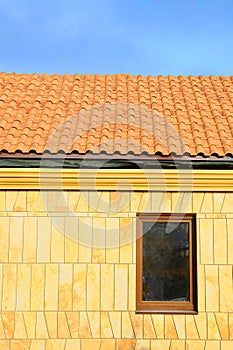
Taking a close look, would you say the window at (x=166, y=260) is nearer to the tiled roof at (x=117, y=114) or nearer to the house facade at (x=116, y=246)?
the house facade at (x=116, y=246)

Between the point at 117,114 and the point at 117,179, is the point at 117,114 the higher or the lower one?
the higher one

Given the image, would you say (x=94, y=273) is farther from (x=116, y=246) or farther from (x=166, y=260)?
(x=166, y=260)

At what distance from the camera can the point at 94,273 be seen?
24.0 feet

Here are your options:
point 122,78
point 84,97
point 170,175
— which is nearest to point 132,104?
point 84,97

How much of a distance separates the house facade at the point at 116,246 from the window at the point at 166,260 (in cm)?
1

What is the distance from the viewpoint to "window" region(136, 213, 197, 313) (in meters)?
7.33

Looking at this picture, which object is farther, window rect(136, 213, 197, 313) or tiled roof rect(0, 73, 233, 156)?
tiled roof rect(0, 73, 233, 156)

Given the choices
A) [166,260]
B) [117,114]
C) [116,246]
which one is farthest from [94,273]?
[117,114]

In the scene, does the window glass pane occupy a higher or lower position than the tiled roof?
lower

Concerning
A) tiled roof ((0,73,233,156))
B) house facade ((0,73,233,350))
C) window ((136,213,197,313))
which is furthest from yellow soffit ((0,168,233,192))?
window ((136,213,197,313))

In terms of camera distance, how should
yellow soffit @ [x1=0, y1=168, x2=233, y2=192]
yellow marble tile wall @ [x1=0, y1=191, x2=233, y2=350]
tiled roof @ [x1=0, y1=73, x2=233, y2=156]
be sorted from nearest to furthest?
yellow marble tile wall @ [x1=0, y1=191, x2=233, y2=350] < yellow soffit @ [x1=0, y1=168, x2=233, y2=192] < tiled roof @ [x1=0, y1=73, x2=233, y2=156]

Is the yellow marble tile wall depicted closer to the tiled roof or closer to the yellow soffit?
the yellow soffit

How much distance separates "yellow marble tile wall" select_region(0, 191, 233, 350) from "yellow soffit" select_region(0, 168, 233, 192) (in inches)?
4.4

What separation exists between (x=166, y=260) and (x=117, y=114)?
9.29 feet
